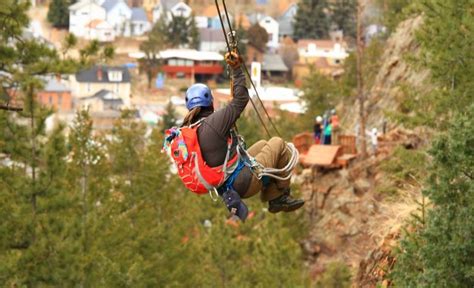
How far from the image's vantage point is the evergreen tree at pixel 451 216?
12188mm

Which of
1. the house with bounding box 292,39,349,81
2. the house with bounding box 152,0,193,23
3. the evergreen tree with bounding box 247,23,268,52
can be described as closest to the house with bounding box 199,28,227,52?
the house with bounding box 152,0,193,23

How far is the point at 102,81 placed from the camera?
13050cm

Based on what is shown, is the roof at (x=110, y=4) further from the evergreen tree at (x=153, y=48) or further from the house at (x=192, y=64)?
the house at (x=192, y=64)

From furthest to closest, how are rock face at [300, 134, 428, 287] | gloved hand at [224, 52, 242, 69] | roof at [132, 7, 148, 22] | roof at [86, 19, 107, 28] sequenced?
roof at [132, 7, 148, 22], roof at [86, 19, 107, 28], rock face at [300, 134, 428, 287], gloved hand at [224, 52, 242, 69]

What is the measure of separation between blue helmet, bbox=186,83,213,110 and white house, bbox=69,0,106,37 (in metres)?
135

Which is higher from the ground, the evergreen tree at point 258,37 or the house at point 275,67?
the evergreen tree at point 258,37

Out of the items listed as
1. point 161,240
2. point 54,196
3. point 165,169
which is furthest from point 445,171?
point 165,169

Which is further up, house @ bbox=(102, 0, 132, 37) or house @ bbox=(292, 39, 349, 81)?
house @ bbox=(102, 0, 132, 37)

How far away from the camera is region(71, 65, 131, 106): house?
5054 inches

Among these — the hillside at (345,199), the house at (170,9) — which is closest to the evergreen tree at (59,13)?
the house at (170,9)

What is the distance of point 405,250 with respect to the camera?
1334cm

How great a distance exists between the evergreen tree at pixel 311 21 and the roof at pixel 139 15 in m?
20.7

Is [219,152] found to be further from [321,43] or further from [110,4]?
[110,4]

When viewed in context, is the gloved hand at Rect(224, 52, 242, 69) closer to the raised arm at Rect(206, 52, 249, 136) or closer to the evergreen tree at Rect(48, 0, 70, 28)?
the raised arm at Rect(206, 52, 249, 136)
